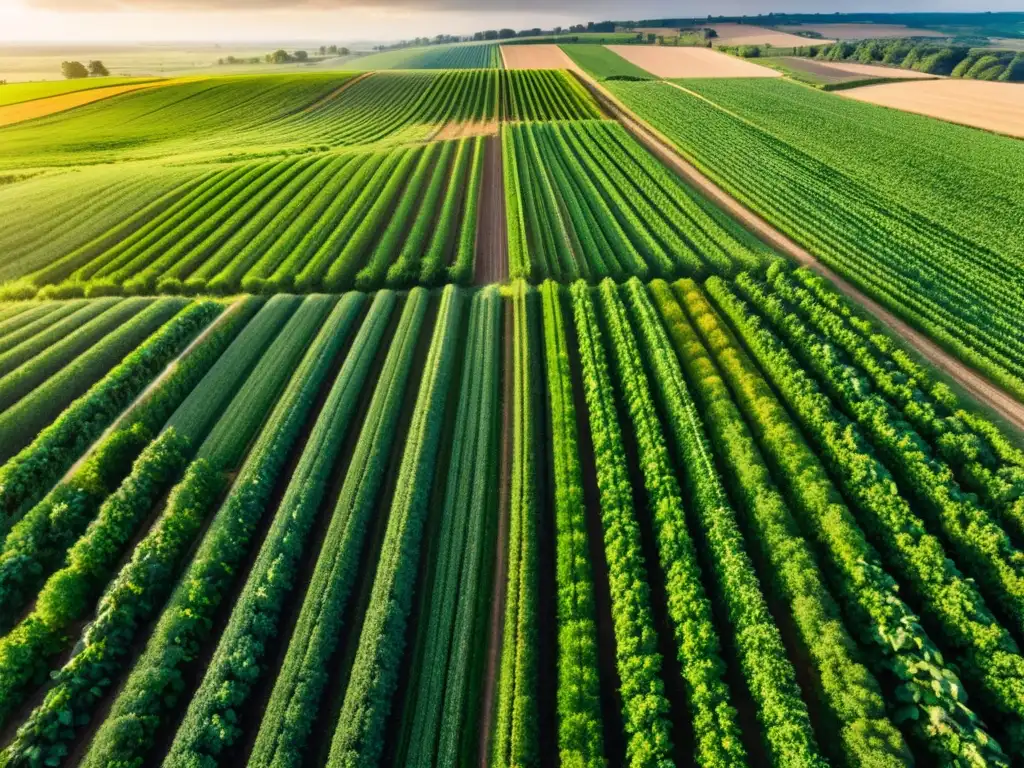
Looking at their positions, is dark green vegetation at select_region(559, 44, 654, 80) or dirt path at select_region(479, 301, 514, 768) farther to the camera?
dark green vegetation at select_region(559, 44, 654, 80)

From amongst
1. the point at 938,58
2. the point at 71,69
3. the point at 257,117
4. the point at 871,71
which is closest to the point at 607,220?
the point at 257,117

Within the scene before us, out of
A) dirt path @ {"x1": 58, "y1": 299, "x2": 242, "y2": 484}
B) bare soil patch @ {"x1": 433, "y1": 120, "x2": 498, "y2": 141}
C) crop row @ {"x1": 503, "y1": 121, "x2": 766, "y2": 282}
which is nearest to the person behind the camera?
dirt path @ {"x1": 58, "y1": 299, "x2": 242, "y2": 484}

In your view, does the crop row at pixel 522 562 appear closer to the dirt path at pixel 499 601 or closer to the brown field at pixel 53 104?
the dirt path at pixel 499 601

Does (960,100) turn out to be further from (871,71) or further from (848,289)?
(848,289)

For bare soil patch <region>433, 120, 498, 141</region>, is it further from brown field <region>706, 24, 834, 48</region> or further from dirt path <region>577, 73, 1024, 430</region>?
brown field <region>706, 24, 834, 48</region>

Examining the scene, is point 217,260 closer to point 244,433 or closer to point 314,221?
point 314,221

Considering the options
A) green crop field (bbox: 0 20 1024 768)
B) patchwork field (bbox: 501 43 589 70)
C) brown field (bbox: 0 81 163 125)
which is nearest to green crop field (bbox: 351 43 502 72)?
patchwork field (bbox: 501 43 589 70)
